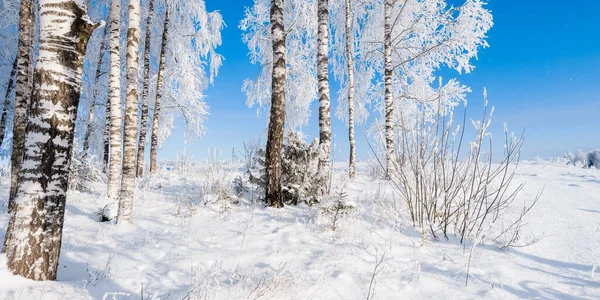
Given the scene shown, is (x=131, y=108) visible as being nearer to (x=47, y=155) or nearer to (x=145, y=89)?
(x=47, y=155)

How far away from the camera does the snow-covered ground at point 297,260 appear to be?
6.84ft

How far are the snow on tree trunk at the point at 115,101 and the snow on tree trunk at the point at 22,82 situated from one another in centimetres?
118

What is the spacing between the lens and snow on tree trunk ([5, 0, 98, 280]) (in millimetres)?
2096

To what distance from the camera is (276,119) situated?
4.72 m

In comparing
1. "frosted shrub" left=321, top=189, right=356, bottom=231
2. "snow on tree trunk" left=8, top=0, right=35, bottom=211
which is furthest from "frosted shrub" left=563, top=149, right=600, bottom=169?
"snow on tree trunk" left=8, top=0, right=35, bottom=211

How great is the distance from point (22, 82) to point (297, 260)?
5439mm

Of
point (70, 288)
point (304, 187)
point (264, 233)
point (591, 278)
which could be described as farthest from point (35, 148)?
point (591, 278)

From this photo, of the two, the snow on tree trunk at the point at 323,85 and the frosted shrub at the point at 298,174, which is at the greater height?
the snow on tree trunk at the point at 323,85

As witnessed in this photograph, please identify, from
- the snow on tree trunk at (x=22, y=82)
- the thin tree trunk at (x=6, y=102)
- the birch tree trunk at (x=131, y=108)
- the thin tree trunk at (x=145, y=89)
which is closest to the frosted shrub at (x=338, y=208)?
the birch tree trunk at (x=131, y=108)

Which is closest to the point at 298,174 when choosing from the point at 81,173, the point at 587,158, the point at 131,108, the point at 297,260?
the point at 297,260

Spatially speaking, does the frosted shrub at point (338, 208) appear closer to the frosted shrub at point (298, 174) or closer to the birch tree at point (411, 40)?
the frosted shrub at point (298, 174)

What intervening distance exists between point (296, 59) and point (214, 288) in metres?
10.3

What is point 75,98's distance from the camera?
2.29 meters

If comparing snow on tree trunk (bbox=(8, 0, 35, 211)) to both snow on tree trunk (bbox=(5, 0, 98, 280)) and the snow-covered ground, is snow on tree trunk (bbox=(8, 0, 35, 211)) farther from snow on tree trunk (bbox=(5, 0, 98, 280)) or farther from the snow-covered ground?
snow on tree trunk (bbox=(5, 0, 98, 280))
